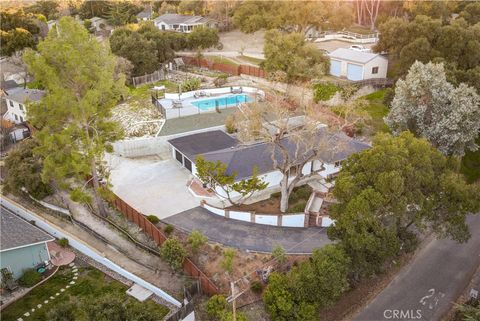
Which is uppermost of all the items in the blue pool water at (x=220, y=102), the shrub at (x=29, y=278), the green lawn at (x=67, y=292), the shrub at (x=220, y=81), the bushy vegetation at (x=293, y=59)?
the bushy vegetation at (x=293, y=59)

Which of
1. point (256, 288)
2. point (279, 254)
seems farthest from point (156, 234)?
point (279, 254)

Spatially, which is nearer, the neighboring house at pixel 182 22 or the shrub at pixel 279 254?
the shrub at pixel 279 254

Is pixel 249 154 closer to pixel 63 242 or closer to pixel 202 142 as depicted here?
pixel 202 142

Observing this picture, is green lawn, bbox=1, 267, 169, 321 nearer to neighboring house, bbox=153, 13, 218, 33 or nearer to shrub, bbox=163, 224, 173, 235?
shrub, bbox=163, 224, 173, 235

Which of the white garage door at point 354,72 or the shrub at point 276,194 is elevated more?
the white garage door at point 354,72

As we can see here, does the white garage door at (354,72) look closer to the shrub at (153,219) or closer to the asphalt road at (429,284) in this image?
the asphalt road at (429,284)

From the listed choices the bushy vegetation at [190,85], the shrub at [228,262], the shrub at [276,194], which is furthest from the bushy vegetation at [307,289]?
the bushy vegetation at [190,85]

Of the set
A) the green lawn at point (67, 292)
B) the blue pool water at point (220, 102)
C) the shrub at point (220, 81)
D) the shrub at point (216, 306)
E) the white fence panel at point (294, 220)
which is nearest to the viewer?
the shrub at point (216, 306)
